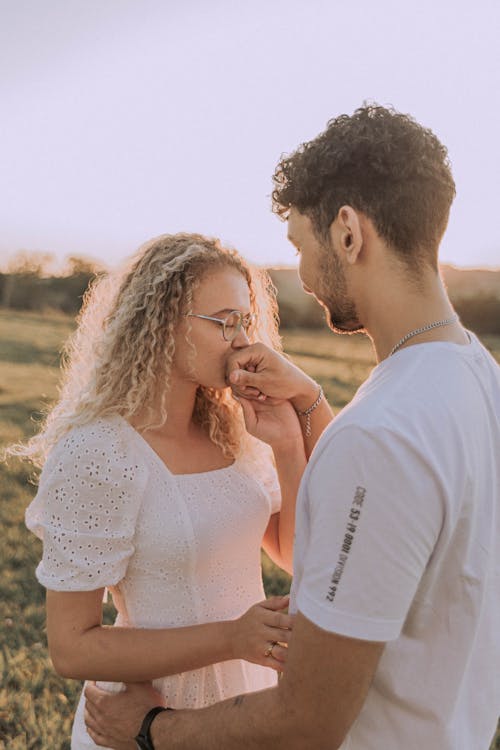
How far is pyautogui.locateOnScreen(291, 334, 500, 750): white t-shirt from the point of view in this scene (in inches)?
56.3

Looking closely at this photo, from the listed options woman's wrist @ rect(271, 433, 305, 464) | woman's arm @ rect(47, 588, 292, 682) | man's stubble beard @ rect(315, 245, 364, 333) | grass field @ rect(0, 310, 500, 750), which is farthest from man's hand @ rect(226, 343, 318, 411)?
grass field @ rect(0, 310, 500, 750)

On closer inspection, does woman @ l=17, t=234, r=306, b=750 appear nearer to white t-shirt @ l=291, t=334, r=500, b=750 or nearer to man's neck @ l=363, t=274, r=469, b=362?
white t-shirt @ l=291, t=334, r=500, b=750

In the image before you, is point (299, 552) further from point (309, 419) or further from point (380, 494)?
point (309, 419)

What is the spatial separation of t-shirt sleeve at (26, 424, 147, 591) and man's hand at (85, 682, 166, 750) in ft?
1.15

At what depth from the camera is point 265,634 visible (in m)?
2.04

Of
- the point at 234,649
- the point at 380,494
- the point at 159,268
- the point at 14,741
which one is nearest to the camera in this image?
the point at 380,494

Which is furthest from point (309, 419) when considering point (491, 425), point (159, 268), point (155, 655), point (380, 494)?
point (380, 494)

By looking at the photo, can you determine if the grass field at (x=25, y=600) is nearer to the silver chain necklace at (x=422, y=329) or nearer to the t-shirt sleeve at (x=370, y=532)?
the silver chain necklace at (x=422, y=329)

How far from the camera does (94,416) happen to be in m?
2.43

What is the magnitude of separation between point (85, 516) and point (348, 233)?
1.16 metres

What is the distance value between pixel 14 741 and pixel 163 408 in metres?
2.62

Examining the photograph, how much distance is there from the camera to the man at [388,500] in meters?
1.44

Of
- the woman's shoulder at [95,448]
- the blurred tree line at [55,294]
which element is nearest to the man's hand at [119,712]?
the woman's shoulder at [95,448]

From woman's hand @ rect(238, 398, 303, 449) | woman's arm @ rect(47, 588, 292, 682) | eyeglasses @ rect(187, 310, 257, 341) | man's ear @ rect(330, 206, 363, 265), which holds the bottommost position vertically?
woman's arm @ rect(47, 588, 292, 682)
